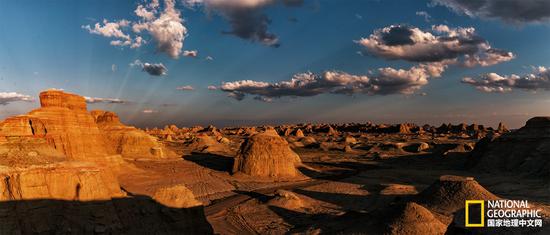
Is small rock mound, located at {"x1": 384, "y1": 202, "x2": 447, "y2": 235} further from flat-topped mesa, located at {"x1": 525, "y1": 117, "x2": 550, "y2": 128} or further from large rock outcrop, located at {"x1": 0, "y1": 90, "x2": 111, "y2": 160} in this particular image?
flat-topped mesa, located at {"x1": 525, "y1": 117, "x2": 550, "y2": 128}

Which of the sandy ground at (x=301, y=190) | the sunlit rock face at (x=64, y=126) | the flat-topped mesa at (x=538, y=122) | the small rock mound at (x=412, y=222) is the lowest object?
the sandy ground at (x=301, y=190)

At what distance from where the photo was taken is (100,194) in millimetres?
14414

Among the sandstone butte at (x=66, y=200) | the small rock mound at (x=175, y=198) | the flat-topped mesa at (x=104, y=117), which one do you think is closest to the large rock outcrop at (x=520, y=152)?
the small rock mound at (x=175, y=198)

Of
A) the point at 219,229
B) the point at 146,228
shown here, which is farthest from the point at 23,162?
the point at 219,229

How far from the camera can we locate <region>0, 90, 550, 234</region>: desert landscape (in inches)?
547

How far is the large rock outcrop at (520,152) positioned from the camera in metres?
39.1

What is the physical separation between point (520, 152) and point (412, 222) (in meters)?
33.0

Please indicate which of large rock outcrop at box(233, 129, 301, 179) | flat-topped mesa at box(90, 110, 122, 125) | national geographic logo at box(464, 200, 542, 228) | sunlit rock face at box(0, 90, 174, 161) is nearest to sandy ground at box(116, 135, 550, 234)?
large rock outcrop at box(233, 129, 301, 179)

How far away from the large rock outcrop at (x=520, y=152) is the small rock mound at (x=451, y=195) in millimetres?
18419

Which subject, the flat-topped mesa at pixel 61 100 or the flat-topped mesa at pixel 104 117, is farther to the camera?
the flat-topped mesa at pixel 104 117

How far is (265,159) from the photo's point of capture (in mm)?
40906

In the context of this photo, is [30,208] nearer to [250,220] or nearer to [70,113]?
[250,220]

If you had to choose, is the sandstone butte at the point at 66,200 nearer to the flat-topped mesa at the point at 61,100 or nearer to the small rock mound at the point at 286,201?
the small rock mound at the point at 286,201

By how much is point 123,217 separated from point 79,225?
60.0 inches
